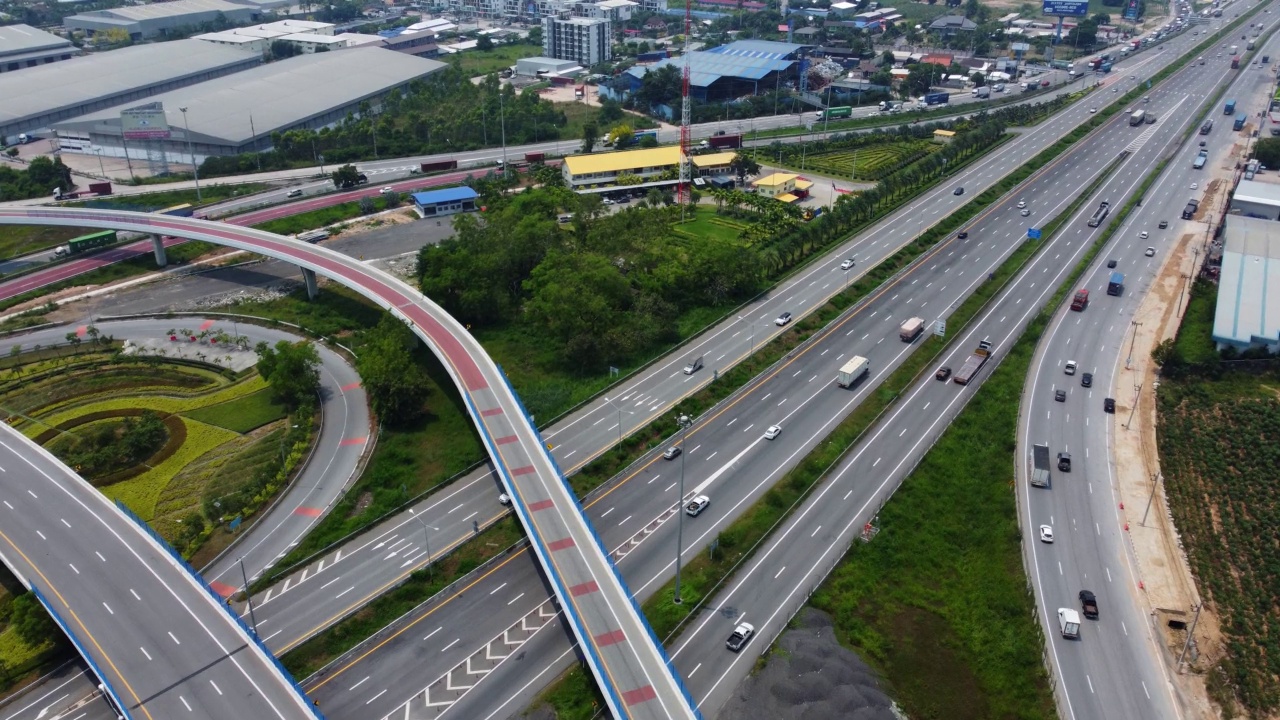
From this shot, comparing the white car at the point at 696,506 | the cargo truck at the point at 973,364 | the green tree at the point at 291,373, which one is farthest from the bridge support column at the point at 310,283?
the cargo truck at the point at 973,364

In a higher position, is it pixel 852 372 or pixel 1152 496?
pixel 852 372

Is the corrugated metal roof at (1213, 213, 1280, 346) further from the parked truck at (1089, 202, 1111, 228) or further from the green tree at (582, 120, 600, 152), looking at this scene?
the green tree at (582, 120, 600, 152)

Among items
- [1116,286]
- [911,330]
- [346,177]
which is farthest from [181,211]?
[1116,286]

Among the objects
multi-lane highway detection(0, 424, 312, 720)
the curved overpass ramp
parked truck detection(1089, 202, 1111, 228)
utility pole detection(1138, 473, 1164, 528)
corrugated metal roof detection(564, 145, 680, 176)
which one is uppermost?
corrugated metal roof detection(564, 145, 680, 176)

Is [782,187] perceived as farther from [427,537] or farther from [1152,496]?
[427,537]

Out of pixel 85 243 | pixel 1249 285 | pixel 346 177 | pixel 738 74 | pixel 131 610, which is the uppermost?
pixel 738 74

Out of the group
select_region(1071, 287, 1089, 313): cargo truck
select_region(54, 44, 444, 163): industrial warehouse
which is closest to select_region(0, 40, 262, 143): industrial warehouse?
select_region(54, 44, 444, 163): industrial warehouse
